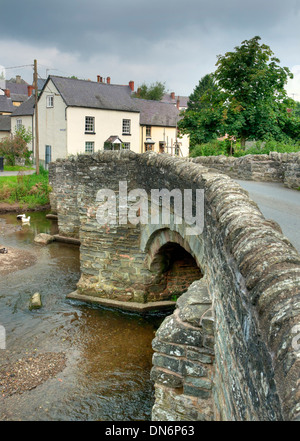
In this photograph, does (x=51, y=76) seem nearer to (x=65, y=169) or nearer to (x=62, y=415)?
(x=65, y=169)

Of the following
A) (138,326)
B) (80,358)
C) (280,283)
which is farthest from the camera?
(138,326)

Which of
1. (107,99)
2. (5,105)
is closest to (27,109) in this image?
(107,99)

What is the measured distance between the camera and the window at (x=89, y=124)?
111ft

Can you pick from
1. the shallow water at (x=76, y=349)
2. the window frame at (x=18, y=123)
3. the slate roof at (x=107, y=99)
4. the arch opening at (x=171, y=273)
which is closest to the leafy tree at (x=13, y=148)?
the window frame at (x=18, y=123)

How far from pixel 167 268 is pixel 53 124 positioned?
2627 centimetres

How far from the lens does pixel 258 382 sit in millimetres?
2146

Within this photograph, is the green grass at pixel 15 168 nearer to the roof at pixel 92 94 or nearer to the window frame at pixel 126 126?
the roof at pixel 92 94

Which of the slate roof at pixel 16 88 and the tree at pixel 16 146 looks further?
the slate roof at pixel 16 88

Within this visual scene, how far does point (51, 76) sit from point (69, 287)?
2422 cm

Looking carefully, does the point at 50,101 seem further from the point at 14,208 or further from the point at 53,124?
the point at 14,208

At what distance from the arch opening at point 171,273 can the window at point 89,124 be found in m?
24.4

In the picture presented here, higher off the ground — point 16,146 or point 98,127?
point 98,127

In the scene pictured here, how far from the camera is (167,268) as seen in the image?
11523 millimetres
